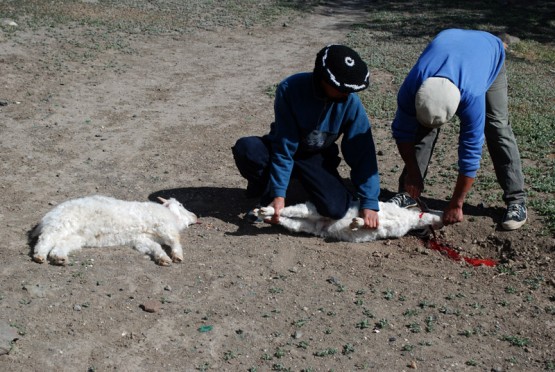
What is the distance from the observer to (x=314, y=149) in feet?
18.2

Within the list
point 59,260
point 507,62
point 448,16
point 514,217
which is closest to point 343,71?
point 514,217

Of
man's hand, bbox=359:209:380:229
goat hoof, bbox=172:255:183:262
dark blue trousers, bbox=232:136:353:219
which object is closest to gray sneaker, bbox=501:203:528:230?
man's hand, bbox=359:209:380:229

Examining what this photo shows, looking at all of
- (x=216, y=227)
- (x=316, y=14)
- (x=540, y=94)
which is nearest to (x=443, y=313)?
(x=216, y=227)

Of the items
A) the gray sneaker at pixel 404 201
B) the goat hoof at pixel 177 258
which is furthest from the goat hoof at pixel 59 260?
the gray sneaker at pixel 404 201

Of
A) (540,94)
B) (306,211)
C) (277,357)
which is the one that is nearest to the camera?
(277,357)

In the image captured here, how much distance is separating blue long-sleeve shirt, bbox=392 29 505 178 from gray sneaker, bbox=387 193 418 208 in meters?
0.72

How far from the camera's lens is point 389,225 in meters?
5.45

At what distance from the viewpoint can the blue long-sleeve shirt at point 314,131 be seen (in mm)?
5266

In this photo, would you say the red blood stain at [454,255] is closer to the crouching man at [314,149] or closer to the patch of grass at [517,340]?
the crouching man at [314,149]

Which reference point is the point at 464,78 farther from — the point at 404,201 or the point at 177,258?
the point at 177,258

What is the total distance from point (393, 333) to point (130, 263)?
1823 mm

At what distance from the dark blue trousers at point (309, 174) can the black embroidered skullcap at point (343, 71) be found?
2.80ft

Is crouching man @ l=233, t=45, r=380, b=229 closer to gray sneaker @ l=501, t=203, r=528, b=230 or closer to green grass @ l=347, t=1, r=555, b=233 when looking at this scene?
gray sneaker @ l=501, t=203, r=528, b=230

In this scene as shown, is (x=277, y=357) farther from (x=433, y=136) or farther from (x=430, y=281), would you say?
(x=433, y=136)
